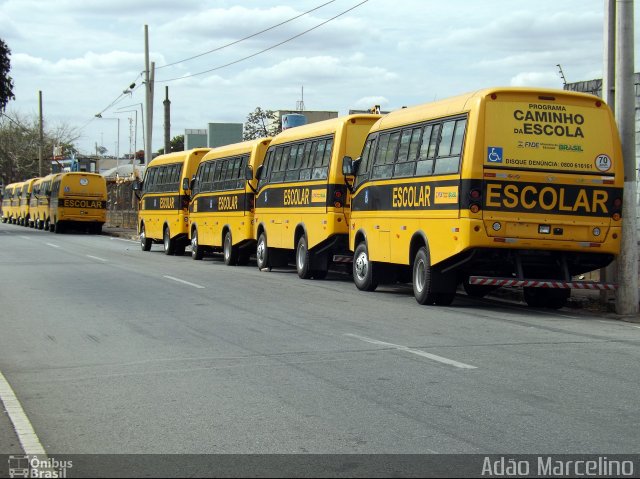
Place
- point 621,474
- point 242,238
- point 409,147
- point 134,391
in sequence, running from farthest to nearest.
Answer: point 242,238 < point 409,147 < point 134,391 < point 621,474

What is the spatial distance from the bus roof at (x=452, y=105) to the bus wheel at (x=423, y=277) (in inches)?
87.4

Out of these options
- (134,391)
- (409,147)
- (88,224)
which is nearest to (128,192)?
(88,224)

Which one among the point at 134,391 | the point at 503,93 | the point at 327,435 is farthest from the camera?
the point at 503,93

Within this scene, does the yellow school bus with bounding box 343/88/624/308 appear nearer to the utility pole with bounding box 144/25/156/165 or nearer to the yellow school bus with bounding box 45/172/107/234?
the utility pole with bounding box 144/25/156/165

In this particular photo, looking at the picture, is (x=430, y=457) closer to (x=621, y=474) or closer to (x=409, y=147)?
(x=621, y=474)

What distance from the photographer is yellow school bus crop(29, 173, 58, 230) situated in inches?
2343

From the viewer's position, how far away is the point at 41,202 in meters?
61.9

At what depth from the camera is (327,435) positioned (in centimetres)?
697

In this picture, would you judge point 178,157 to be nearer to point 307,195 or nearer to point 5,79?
point 307,195

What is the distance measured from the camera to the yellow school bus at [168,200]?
1264 inches

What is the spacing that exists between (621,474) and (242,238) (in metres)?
20.8

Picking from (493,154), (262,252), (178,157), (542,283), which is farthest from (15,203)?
(542,283)

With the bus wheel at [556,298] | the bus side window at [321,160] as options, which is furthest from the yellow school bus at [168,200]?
the bus wheel at [556,298]

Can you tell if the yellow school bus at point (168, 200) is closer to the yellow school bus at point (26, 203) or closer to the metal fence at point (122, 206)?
the metal fence at point (122, 206)
